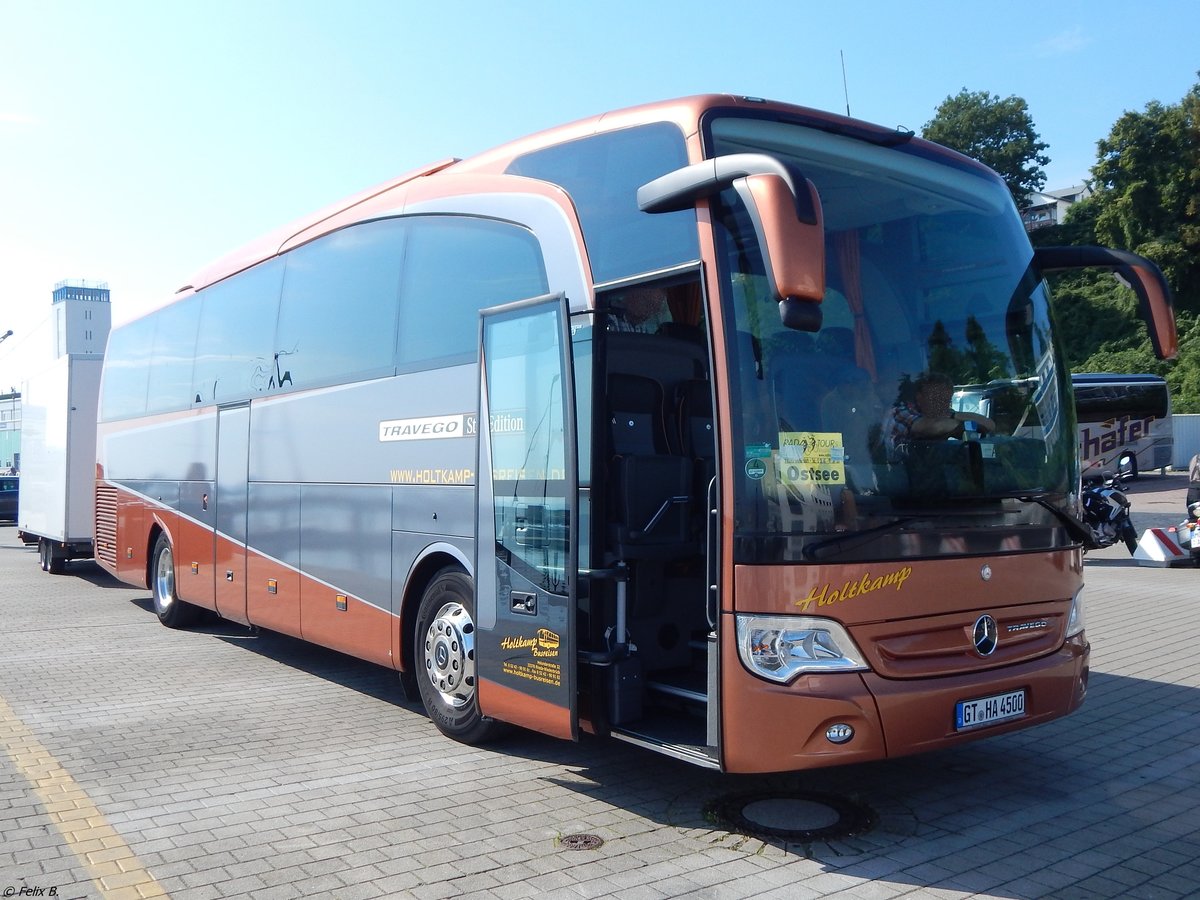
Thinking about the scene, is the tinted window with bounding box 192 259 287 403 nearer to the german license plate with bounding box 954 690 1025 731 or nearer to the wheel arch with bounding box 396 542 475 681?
the wheel arch with bounding box 396 542 475 681

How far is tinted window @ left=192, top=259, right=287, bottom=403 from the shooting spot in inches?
381

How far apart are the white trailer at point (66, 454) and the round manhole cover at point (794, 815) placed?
1379cm

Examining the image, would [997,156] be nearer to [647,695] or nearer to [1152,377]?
[1152,377]

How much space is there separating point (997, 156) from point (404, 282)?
248ft

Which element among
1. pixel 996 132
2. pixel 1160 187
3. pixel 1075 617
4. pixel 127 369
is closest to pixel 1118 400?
pixel 1160 187

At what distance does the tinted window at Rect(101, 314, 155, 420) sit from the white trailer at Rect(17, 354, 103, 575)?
2.72 meters

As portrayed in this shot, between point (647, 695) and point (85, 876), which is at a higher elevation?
point (647, 695)

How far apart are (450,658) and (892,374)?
3396 millimetres

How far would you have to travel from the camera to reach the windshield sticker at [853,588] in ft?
15.9

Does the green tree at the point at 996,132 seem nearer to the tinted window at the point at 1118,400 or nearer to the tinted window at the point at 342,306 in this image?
the tinted window at the point at 1118,400

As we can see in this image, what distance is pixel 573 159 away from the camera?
605cm

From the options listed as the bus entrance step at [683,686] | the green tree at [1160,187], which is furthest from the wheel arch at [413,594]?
→ the green tree at [1160,187]

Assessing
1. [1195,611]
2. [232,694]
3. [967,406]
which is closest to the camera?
[967,406]

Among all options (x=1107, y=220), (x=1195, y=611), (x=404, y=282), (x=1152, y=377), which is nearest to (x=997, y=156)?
(x=1107, y=220)
